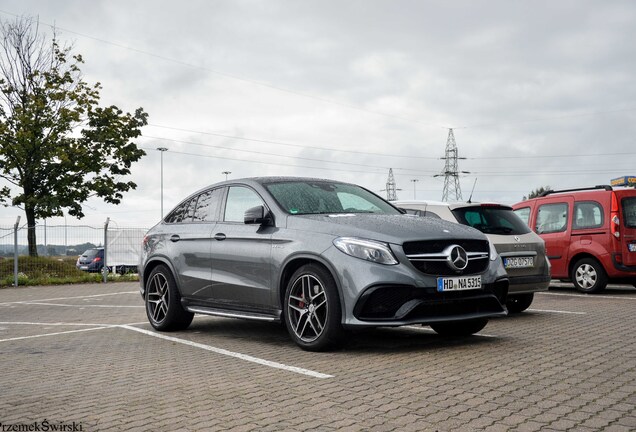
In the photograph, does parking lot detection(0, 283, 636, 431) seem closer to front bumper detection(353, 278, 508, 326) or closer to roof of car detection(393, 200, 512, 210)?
front bumper detection(353, 278, 508, 326)

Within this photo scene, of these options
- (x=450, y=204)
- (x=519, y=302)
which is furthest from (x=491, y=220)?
(x=519, y=302)

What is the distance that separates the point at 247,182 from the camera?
8078mm

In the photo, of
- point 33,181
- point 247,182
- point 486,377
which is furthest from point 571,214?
point 33,181

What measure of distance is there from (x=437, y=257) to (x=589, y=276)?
7992 mm

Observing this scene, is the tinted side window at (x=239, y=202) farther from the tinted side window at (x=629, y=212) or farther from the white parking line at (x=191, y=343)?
the tinted side window at (x=629, y=212)

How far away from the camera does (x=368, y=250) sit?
6410 millimetres

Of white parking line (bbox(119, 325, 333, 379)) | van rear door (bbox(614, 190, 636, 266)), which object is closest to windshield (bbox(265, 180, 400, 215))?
white parking line (bbox(119, 325, 333, 379))

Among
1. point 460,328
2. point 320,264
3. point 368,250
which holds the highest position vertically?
point 368,250

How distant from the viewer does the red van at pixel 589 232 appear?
1295 centimetres

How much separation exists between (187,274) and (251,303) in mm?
1291

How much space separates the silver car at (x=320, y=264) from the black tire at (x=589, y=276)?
21.9ft

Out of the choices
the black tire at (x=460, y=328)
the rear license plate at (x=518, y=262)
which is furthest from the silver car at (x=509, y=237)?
the black tire at (x=460, y=328)

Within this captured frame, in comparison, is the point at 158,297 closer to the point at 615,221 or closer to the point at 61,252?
the point at 615,221

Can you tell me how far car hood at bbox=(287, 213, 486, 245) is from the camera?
6504 millimetres
